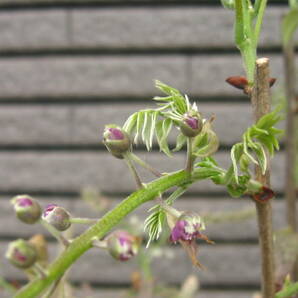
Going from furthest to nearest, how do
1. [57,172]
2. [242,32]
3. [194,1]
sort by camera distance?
[57,172], [194,1], [242,32]

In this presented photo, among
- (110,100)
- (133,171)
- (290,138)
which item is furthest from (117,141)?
(110,100)

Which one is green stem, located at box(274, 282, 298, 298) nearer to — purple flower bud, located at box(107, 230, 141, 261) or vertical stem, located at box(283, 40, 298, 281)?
purple flower bud, located at box(107, 230, 141, 261)

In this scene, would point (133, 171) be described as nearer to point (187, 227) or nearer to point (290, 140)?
point (187, 227)

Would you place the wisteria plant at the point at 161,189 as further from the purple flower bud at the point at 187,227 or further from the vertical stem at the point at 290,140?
the vertical stem at the point at 290,140

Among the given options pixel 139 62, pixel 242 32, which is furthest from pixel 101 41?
pixel 242 32

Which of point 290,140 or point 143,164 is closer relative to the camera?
point 143,164

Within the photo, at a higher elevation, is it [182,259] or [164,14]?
[164,14]

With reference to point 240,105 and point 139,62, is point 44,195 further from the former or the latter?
point 240,105
